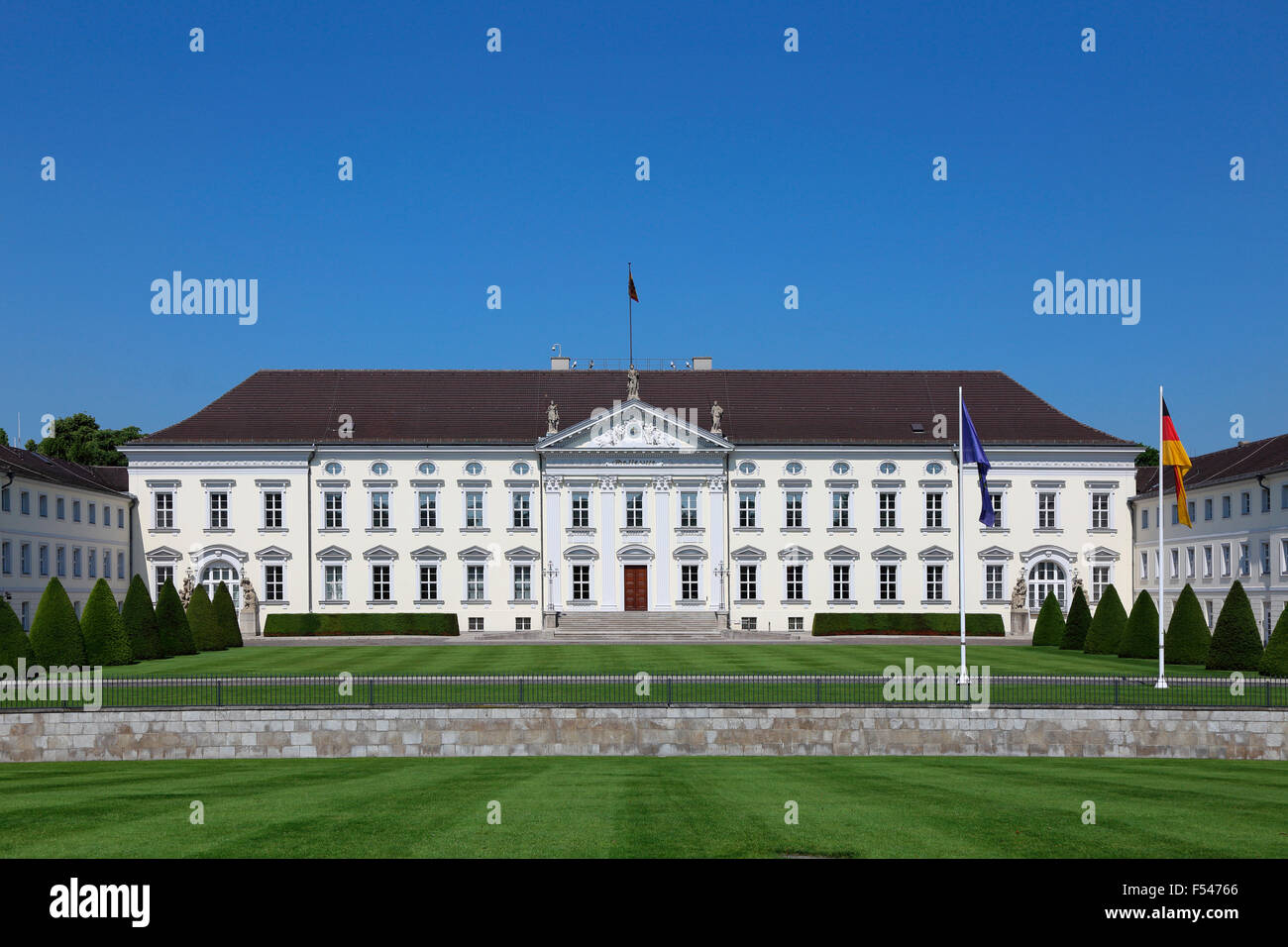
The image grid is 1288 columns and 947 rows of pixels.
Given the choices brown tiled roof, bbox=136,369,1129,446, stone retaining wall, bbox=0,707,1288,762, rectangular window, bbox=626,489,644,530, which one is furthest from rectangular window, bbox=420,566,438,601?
stone retaining wall, bbox=0,707,1288,762

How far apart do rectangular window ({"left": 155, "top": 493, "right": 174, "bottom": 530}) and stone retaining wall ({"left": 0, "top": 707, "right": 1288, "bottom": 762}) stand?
4444 cm

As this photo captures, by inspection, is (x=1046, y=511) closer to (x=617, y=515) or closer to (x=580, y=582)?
(x=617, y=515)

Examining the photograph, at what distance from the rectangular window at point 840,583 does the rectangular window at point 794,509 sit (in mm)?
3364

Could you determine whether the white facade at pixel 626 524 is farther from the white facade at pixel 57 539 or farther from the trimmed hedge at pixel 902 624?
the trimmed hedge at pixel 902 624

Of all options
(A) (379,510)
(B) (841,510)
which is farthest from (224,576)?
(B) (841,510)

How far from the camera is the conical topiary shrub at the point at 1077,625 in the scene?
5578 centimetres

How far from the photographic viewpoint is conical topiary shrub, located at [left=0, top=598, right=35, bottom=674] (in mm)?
36938

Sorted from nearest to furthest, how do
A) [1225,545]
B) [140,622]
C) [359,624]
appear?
[140,622]
[1225,545]
[359,624]

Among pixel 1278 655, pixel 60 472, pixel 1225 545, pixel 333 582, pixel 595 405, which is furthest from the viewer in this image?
pixel 595 405

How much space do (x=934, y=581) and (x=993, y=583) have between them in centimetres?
343

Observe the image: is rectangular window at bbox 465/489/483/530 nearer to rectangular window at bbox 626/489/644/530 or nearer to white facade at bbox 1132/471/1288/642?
rectangular window at bbox 626/489/644/530

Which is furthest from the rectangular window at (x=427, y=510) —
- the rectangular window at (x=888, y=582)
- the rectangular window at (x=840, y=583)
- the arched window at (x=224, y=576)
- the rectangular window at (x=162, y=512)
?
the rectangular window at (x=888, y=582)

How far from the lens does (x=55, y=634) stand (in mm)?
39656
